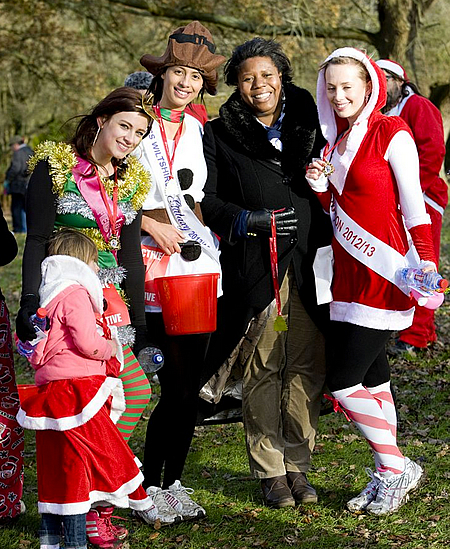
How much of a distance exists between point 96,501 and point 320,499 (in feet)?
4.71

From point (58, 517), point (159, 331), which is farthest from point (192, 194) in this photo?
point (58, 517)

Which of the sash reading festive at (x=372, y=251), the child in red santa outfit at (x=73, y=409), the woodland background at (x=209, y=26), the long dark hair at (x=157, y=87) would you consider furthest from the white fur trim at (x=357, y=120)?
the woodland background at (x=209, y=26)

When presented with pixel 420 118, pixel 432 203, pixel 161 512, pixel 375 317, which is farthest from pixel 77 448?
pixel 432 203

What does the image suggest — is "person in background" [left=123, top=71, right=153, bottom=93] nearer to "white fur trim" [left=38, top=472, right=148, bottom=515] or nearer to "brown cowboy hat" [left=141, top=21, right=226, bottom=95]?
"brown cowboy hat" [left=141, top=21, right=226, bottom=95]

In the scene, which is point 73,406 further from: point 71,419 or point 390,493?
point 390,493

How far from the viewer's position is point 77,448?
3.47m

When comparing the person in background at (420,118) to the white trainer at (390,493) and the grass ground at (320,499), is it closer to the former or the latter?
the grass ground at (320,499)

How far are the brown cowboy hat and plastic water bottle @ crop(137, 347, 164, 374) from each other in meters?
1.33

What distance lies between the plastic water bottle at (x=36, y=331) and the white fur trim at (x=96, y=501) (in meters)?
0.61

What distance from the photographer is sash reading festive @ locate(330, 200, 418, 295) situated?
4.02 metres

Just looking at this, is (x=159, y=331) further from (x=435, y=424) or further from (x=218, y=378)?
(x=435, y=424)

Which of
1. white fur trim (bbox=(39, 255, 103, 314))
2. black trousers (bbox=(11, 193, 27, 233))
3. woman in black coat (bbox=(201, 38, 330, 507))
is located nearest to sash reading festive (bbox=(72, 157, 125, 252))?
white fur trim (bbox=(39, 255, 103, 314))

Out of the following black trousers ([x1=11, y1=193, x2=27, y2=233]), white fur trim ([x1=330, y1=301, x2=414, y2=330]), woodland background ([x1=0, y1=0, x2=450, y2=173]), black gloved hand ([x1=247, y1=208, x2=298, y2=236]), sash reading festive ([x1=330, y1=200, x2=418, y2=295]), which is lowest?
black trousers ([x1=11, y1=193, x2=27, y2=233])

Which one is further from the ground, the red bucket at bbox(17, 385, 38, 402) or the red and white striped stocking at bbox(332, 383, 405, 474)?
the red bucket at bbox(17, 385, 38, 402)
